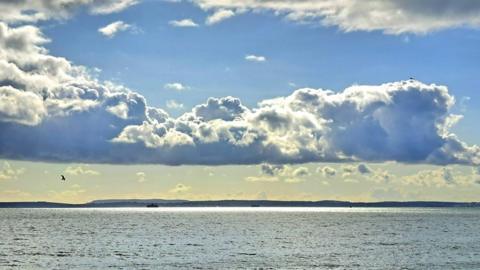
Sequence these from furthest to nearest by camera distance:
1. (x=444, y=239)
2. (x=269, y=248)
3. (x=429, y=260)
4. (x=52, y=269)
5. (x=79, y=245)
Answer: (x=444, y=239)
(x=79, y=245)
(x=269, y=248)
(x=429, y=260)
(x=52, y=269)

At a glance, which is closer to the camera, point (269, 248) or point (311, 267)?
point (311, 267)

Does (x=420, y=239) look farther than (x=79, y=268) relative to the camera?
Yes

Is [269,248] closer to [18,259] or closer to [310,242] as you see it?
[310,242]

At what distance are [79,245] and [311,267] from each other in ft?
204

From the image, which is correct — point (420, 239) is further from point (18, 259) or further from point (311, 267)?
point (18, 259)

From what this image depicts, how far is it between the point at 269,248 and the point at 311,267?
109 feet

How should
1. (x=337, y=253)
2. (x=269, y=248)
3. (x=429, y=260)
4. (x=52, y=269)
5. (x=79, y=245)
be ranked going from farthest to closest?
(x=79, y=245), (x=269, y=248), (x=337, y=253), (x=429, y=260), (x=52, y=269)

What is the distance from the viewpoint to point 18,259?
110812 millimetres

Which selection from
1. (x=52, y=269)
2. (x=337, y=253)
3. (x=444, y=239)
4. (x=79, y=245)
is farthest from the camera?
(x=444, y=239)

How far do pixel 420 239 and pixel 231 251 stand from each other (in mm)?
59378

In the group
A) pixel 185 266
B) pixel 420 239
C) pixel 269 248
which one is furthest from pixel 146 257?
pixel 420 239

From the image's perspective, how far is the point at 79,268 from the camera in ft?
324

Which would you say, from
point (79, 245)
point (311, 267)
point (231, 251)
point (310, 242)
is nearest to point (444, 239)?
point (310, 242)

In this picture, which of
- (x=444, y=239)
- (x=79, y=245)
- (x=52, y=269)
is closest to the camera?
(x=52, y=269)
